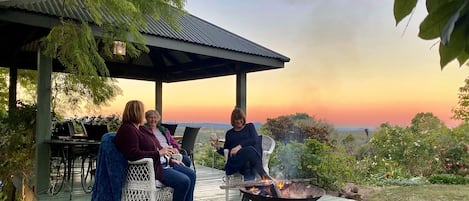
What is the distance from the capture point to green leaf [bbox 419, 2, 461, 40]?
0.45m

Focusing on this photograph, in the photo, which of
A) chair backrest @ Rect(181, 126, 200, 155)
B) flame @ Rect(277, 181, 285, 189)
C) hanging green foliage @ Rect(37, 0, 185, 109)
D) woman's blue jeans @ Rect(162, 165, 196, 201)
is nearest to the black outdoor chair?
chair backrest @ Rect(181, 126, 200, 155)

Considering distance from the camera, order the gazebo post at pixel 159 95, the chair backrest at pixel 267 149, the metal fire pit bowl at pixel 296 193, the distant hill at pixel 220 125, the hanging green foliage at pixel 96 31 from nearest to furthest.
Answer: the metal fire pit bowl at pixel 296 193 < the hanging green foliage at pixel 96 31 < the chair backrest at pixel 267 149 < the distant hill at pixel 220 125 < the gazebo post at pixel 159 95

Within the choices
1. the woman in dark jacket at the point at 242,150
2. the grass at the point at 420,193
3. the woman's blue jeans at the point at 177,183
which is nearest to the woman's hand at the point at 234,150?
the woman in dark jacket at the point at 242,150

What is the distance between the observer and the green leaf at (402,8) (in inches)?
18.7

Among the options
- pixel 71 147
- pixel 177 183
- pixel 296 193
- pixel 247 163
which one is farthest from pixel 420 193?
pixel 71 147

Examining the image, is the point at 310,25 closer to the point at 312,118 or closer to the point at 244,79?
the point at 312,118

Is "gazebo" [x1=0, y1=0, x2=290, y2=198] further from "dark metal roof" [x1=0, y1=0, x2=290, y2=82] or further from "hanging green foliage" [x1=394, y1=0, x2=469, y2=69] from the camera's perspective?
"hanging green foliage" [x1=394, y1=0, x2=469, y2=69]

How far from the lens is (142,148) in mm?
3578

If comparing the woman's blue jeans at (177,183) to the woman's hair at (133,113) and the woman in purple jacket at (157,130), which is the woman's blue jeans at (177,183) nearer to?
the woman's hair at (133,113)

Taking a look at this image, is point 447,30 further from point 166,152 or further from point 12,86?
point 12,86

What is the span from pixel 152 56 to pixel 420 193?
21.7 ft

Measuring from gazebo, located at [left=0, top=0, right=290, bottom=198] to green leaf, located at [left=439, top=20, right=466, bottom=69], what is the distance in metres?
4.19

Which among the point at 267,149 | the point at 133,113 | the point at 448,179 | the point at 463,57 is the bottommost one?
the point at 448,179

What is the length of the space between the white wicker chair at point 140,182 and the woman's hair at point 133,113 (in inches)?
16.6
